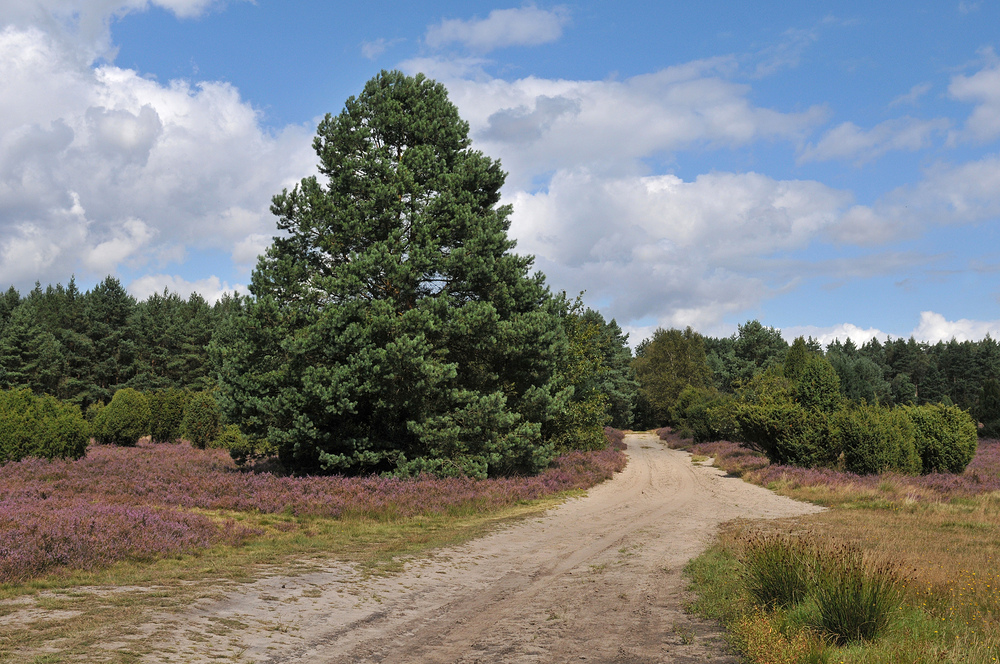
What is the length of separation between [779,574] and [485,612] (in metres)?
4.13

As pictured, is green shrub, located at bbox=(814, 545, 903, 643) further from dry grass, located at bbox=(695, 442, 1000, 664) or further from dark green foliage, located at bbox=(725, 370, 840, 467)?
dark green foliage, located at bbox=(725, 370, 840, 467)

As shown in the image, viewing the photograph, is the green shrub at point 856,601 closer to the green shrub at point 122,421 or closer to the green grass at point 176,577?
the green grass at point 176,577

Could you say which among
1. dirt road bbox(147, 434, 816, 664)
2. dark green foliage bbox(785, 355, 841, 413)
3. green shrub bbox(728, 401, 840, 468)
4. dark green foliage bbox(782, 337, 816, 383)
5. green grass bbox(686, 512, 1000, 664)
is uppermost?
dark green foliage bbox(782, 337, 816, 383)

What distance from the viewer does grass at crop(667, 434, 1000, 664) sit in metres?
6.28

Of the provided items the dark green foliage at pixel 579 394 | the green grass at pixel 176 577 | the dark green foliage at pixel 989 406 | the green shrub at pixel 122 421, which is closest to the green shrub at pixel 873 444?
the dark green foliage at pixel 579 394

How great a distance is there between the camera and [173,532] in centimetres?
1216

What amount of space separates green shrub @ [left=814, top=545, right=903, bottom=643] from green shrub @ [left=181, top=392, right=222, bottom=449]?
1604 inches

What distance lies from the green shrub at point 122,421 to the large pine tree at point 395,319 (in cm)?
1989

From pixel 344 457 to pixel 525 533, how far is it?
8.33m

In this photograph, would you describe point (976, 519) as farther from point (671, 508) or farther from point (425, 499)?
point (425, 499)

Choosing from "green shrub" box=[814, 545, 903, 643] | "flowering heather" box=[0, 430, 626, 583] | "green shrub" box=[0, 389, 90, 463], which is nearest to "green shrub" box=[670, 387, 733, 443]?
"flowering heather" box=[0, 430, 626, 583]

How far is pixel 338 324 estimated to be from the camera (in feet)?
66.7

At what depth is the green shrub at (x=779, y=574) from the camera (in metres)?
7.88

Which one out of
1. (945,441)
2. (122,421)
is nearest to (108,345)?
(122,421)
